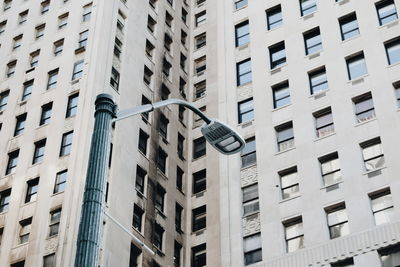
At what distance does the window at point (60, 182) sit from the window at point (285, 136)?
43.0ft

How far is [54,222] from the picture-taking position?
39.9 meters

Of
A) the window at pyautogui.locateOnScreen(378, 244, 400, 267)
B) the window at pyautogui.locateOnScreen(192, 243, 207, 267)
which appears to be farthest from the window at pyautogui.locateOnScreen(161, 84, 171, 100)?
the window at pyautogui.locateOnScreen(378, 244, 400, 267)

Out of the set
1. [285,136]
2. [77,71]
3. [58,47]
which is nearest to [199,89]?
[77,71]

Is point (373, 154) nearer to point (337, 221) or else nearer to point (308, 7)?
point (337, 221)

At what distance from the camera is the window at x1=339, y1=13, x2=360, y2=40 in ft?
147

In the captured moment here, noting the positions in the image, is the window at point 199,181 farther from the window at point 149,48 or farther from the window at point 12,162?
the window at point 12,162

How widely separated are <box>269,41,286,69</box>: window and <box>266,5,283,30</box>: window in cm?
199

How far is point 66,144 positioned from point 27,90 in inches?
347

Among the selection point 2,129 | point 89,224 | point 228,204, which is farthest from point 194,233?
point 89,224

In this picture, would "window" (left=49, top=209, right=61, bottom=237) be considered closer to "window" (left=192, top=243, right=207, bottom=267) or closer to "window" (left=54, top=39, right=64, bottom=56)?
"window" (left=192, top=243, right=207, bottom=267)

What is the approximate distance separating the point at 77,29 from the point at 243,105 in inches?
535

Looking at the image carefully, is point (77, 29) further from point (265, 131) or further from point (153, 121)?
point (265, 131)

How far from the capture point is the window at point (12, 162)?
148 ft

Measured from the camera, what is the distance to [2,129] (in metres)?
48.0
